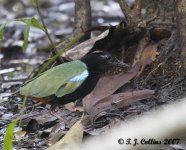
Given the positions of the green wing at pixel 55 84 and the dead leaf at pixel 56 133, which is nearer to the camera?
the dead leaf at pixel 56 133

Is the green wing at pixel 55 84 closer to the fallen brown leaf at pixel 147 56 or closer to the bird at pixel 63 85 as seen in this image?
the bird at pixel 63 85

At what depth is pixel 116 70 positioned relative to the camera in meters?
5.86

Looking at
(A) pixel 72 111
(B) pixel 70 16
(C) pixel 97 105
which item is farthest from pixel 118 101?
(B) pixel 70 16

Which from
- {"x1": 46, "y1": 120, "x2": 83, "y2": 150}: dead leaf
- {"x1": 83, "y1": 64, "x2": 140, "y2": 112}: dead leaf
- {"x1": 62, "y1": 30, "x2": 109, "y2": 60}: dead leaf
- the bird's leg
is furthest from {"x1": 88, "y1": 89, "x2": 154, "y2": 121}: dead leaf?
{"x1": 62, "y1": 30, "x2": 109, "y2": 60}: dead leaf

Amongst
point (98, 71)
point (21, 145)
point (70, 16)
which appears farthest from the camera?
point (70, 16)

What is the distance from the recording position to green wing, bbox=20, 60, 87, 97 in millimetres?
5008

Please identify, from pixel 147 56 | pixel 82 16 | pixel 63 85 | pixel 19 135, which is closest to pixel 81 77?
pixel 63 85

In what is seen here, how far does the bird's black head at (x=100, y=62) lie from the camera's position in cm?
535

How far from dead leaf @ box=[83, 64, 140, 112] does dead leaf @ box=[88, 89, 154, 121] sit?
2.7 inches

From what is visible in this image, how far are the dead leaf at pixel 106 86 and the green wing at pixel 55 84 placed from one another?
0.26 metres

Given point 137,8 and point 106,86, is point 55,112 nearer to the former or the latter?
point 106,86

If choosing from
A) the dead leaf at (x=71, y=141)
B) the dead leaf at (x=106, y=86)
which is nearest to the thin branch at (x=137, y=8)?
the dead leaf at (x=106, y=86)

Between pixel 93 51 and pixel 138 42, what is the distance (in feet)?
1.50

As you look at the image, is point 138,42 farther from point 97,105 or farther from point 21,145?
point 21,145
